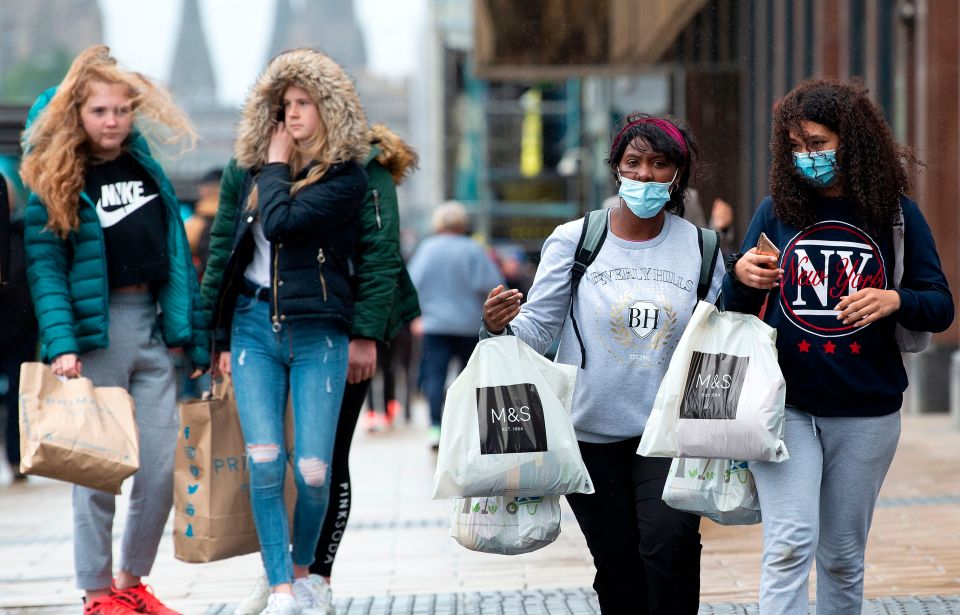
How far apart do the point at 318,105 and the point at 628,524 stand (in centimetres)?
186

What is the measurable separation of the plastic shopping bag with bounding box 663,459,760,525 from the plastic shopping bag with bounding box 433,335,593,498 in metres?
0.24

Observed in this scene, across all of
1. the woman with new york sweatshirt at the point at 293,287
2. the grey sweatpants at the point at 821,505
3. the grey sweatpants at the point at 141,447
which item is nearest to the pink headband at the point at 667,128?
the grey sweatpants at the point at 821,505

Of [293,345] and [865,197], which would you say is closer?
[865,197]

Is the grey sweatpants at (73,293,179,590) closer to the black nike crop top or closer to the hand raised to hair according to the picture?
the black nike crop top

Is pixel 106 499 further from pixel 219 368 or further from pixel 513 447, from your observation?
pixel 513 447

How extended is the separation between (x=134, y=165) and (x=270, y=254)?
626 mm

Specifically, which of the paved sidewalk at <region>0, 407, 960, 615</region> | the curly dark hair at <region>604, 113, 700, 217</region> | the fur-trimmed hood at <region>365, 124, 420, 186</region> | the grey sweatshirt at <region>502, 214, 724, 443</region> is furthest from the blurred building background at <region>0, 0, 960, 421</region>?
the paved sidewalk at <region>0, 407, 960, 615</region>

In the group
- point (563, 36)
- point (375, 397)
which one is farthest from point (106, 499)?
point (563, 36)

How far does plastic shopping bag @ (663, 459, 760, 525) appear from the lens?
3.92 m

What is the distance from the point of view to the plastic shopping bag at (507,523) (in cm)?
411

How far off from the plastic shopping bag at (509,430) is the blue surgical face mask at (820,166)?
819mm

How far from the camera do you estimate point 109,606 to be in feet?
16.6

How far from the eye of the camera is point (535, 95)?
45.4 m

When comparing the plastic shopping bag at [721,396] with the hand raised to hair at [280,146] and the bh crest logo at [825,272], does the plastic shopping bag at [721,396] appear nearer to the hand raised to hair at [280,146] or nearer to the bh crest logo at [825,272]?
the bh crest logo at [825,272]
